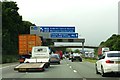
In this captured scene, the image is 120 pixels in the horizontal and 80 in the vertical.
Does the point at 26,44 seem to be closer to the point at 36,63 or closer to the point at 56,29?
the point at 36,63

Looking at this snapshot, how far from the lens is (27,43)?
1870 inches

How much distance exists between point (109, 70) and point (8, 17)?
5771 cm

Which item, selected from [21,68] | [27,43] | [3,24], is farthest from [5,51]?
[21,68]

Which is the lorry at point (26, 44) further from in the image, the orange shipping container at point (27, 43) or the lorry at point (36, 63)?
the lorry at point (36, 63)

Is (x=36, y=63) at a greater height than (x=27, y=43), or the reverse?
(x=27, y=43)

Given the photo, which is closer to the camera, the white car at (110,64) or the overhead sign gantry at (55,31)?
the white car at (110,64)

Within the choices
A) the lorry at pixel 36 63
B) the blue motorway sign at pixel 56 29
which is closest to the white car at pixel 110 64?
the lorry at pixel 36 63

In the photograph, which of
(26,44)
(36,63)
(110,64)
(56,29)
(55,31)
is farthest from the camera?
(55,31)

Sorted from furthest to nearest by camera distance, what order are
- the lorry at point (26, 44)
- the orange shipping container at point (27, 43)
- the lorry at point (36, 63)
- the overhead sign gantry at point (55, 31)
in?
the overhead sign gantry at point (55, 31)
the orange shipping container at point (27, 43)
the lorry at point (26, 44)
the lorry at point (36, 63)

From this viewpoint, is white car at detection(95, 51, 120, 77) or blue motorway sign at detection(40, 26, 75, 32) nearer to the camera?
white car at detection(95, 51, 120, 77)

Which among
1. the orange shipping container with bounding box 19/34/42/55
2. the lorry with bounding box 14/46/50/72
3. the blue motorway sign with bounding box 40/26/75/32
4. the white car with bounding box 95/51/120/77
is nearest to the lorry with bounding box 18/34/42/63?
the orange shipping container with bounding box 19/34/42/55

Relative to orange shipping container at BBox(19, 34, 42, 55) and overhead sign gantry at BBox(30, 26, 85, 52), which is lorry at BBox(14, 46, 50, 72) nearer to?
orange shipping container at BBox(19, 34, 42, 55)

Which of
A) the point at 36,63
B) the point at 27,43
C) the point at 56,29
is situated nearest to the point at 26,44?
the point at 27,43

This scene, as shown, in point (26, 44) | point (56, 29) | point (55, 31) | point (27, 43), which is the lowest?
point (26, 44)
